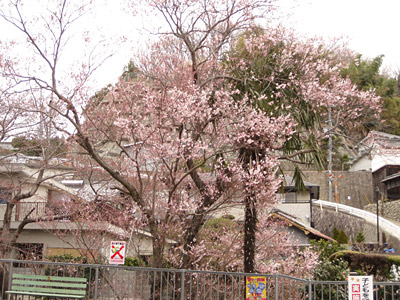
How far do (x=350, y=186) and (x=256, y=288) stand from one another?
37.0 metres

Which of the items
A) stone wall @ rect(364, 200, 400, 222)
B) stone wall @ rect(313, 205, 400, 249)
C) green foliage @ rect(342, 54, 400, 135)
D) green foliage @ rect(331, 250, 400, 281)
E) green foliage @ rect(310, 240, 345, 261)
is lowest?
green foliage @ rect(331, 250, 400, 281)

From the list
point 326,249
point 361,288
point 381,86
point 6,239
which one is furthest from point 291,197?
point 361,288

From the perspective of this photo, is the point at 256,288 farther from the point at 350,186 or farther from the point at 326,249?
the point at 350,186

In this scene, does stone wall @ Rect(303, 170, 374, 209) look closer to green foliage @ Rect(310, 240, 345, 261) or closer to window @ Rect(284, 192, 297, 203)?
window @ Rect(284, 192, 297, 203)

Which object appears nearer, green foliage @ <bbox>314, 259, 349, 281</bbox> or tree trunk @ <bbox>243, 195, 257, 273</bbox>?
tree trunk @ <bbox>243, 195, 257, 273</bbox>

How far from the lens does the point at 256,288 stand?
8133mm

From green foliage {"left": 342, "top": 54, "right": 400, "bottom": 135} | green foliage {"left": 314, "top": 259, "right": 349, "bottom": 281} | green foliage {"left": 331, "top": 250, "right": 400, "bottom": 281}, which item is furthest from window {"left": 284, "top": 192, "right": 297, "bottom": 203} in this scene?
green foliage {"left": 314, "top": 259, "right": 349, "bottom": 281}

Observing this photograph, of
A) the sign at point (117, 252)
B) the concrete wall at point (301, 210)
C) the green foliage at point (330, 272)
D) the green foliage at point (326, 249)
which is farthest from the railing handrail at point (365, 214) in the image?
the sign at point (117, 252)

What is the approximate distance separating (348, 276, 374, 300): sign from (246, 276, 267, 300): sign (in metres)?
1.63

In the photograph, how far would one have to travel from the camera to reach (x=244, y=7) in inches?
478

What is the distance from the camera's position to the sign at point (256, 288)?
8078mm

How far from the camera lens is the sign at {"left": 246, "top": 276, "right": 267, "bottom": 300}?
808cm

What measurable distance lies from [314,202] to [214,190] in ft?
79.6

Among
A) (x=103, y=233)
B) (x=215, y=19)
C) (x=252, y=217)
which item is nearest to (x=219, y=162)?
(x=252, y=217)
